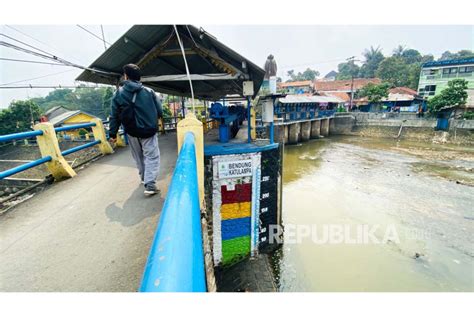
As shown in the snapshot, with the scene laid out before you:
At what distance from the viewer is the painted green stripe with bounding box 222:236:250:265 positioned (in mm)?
6414

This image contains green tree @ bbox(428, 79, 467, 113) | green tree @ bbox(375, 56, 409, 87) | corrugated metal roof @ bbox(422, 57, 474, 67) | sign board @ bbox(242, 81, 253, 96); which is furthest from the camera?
green tree @ bbox(375, 56, 409, 87)

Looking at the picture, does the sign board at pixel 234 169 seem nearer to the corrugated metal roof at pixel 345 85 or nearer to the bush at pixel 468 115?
the bush at pixel 468 115

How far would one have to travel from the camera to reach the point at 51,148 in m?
4.03

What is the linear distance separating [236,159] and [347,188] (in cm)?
963

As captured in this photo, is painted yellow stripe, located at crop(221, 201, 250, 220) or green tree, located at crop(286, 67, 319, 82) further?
green tree, located at crop(286, 67, 319, 82)

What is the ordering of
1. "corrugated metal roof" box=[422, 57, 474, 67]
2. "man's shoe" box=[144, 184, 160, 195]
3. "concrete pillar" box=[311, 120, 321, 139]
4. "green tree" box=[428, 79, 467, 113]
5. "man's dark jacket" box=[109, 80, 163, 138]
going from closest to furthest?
"man's dark jacket" box=[109, 80, 163, 138], "man's shoe" box=[144, 184, 160, 195], "green tree" box=[428, 79, 467, 113], "corrugated metal roof" box=[422, 57, 474, 67], "concrete pillar" box=[311, 120, 321, 139]

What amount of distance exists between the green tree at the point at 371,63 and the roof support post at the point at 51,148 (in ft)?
208

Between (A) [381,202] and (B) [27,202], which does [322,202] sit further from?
(B) [27,202]

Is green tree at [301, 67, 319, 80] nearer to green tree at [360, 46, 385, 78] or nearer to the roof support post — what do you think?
green tree at [360, 46, 385, 78]

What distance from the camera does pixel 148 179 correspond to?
3.20 metres

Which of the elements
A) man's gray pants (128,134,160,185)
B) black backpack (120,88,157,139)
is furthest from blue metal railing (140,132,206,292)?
man's gray pants (128,134,160,185)

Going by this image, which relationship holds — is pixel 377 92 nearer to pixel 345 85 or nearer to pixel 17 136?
pixel 345 85

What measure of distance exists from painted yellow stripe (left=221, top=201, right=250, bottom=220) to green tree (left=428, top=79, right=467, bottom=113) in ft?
94.8

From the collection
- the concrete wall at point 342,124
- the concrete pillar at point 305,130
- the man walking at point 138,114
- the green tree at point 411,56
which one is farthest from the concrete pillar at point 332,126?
the green tree at point 411,56
